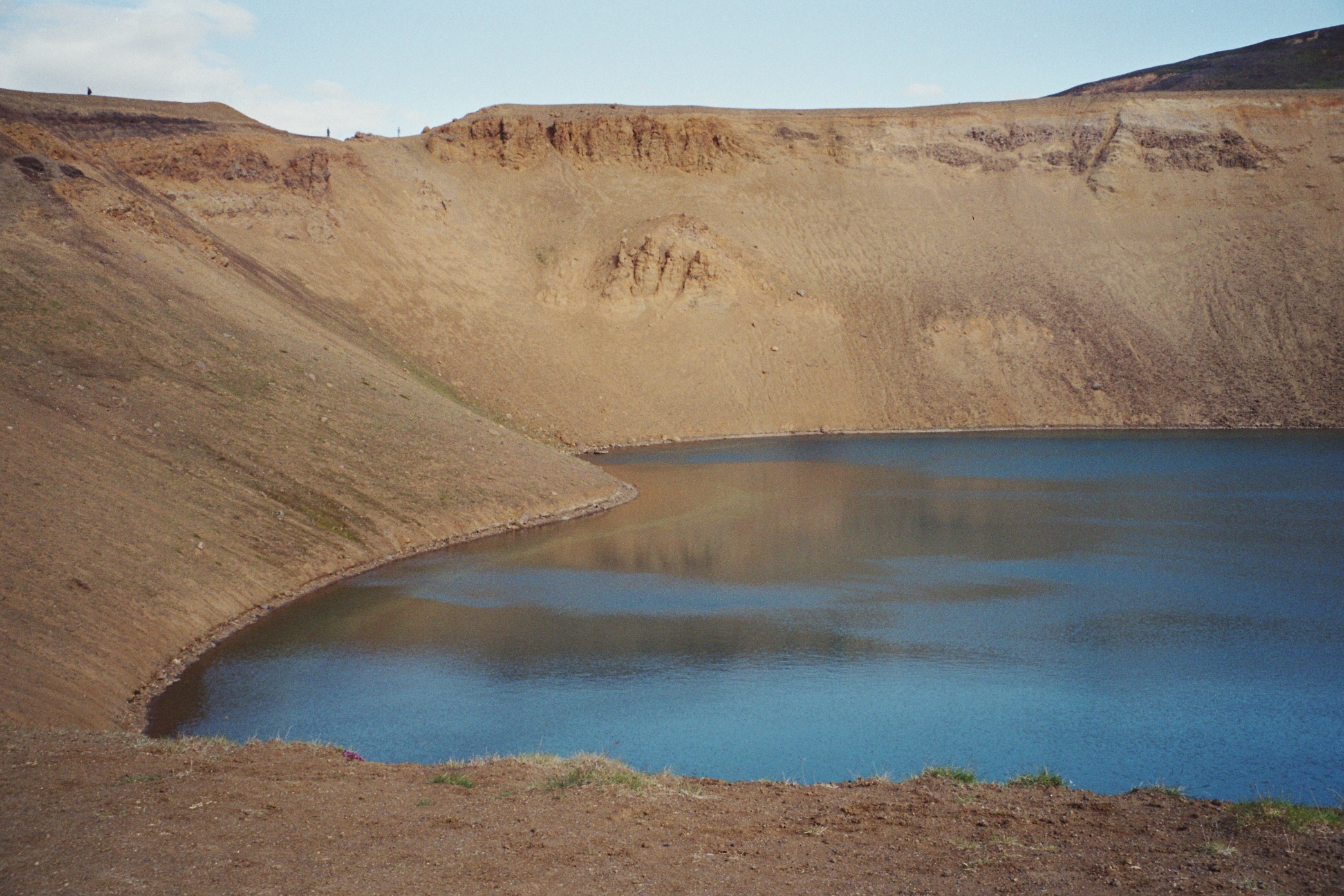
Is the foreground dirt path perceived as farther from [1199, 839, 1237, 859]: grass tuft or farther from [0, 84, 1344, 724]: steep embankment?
[0, 84, 1344, 724]: steep embankment

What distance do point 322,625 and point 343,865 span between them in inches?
567

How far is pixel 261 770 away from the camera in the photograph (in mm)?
11867

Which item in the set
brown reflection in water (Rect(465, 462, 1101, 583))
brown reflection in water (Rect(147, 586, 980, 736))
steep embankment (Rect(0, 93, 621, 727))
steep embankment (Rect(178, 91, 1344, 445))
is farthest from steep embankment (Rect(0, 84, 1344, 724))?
brown reflection in water (Rect(465, 462, 1101, 583))

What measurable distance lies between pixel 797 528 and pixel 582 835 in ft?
78.1

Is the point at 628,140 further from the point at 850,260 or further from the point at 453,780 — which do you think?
the point at 453,780

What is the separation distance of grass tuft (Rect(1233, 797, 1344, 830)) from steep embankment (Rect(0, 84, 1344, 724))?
17.6 m

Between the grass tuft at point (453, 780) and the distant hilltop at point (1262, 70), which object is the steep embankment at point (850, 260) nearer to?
the distant hilltop at point (1262, 70)

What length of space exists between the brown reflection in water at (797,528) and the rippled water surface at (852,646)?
167mm

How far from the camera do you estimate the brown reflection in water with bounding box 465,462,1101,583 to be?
28828 mm

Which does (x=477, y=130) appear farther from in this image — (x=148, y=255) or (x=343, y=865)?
(x=343, y=865)

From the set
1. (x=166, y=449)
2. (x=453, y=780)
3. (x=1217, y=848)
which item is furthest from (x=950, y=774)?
(x=166, y=449)

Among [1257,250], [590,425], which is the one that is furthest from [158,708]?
[1257,250]

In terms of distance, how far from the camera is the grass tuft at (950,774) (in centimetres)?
1189

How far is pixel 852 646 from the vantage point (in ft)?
67.7
